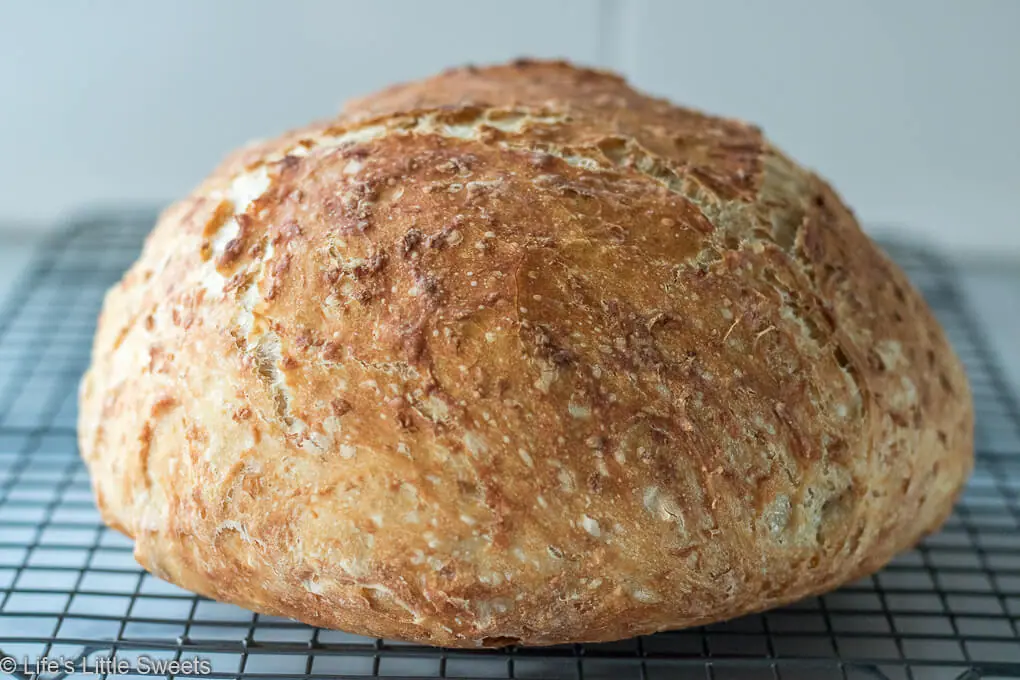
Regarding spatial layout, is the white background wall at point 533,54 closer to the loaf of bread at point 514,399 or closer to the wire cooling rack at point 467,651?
the wire cooling rack at point 467,651

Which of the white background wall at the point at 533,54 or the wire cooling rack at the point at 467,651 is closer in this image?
the wire cooling rack at the point at 467,651

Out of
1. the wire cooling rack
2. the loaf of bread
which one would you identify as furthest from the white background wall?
the loaf of bread

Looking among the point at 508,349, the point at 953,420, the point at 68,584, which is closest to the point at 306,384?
the point at 508,349

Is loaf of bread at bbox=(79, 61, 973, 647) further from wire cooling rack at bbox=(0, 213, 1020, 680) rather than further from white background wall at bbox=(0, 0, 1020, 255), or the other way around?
white background wall at bbox=(0, 0, 1020, 255)

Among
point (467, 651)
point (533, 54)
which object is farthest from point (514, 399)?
point (533, 54)

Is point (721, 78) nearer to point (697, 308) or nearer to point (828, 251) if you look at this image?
point (828, 251)

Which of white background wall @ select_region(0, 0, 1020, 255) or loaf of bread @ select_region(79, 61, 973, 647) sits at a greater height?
loaf of bread @ select_region(79, 61, 973, 647)

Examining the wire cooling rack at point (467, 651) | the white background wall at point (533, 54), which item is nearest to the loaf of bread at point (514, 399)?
the wire cooling rack at point (467, 651)
